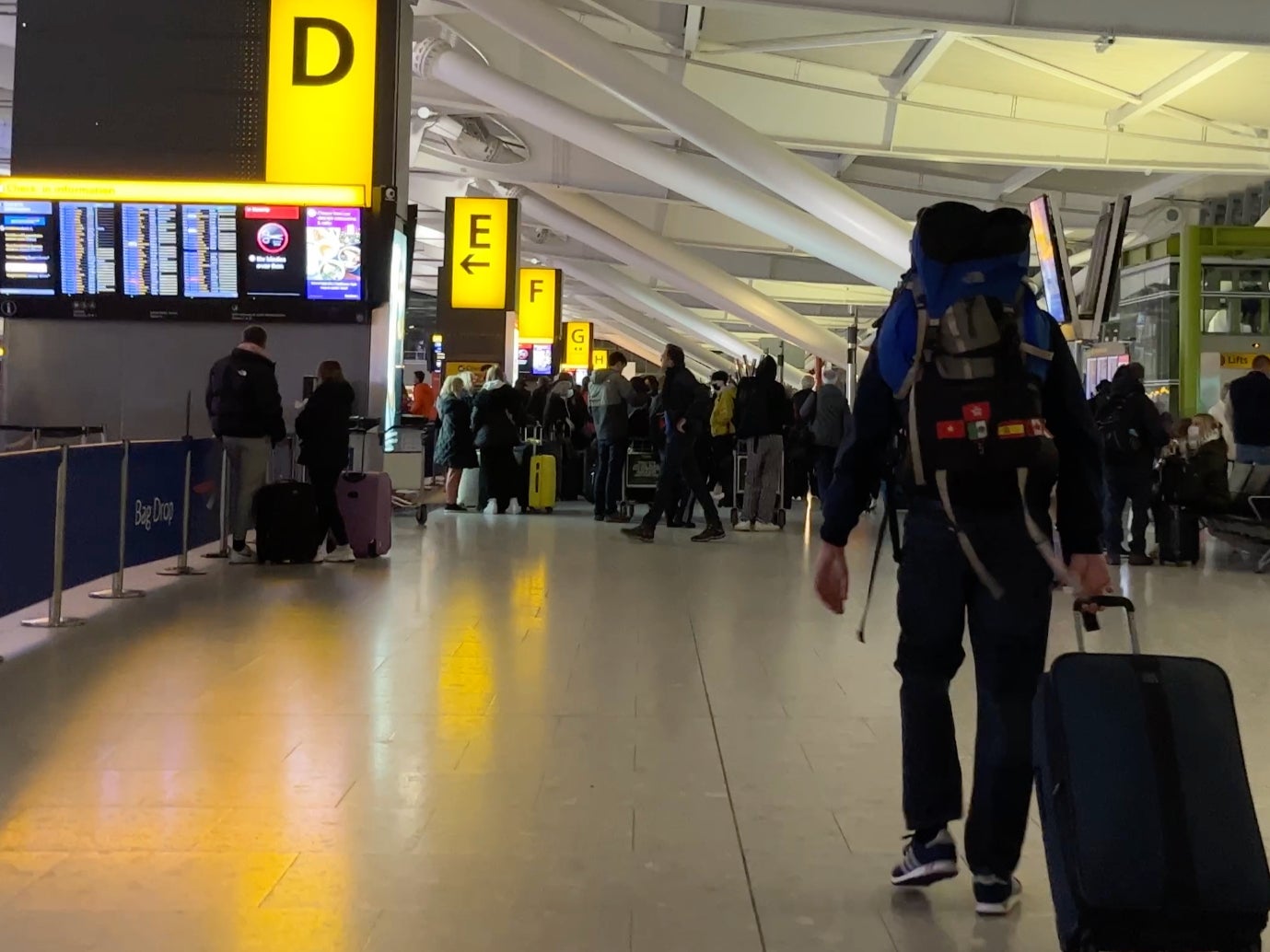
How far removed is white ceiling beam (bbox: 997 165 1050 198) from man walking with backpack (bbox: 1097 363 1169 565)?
1558 centimetres

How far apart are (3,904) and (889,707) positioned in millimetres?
3698

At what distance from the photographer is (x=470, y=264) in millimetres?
24375

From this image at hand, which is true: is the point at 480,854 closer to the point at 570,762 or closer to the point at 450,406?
the point at 570,762

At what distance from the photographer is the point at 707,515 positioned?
13938 millimetres

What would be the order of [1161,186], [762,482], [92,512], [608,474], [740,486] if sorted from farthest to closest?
[1161,186]
[740,486]
[608,474]
[762,482]
[92,512]

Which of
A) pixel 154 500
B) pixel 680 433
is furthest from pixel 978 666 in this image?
pixel 680 433

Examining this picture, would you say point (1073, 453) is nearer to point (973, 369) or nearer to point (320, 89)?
point (973, 369)

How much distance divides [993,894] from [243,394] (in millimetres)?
8395

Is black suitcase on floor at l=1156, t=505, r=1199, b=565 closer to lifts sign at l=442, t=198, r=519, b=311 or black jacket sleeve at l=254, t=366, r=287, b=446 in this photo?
black jacket sleeve at l=254, t=366, r=287, b=446

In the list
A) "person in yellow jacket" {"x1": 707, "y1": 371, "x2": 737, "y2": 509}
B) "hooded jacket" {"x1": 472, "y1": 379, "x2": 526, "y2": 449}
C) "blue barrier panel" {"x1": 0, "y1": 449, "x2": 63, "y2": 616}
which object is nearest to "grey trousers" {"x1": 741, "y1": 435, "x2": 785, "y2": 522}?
"person in yellow jacket" {"x1": 707, "y1": 371, "x2": 737, "y2": 509}

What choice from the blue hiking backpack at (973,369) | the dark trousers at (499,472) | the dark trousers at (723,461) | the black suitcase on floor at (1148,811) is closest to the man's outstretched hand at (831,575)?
the blue hiking backpack at (973,369)

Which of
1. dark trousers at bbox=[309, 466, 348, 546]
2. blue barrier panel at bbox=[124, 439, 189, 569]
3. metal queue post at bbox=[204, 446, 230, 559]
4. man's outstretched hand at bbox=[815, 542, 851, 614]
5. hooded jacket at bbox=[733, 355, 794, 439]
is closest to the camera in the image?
man's outstretched hand at bbox=[815, 542, 851, 614]

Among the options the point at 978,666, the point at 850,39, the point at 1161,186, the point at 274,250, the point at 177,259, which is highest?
the point at 850,39

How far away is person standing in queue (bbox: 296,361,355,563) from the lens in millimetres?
11070
